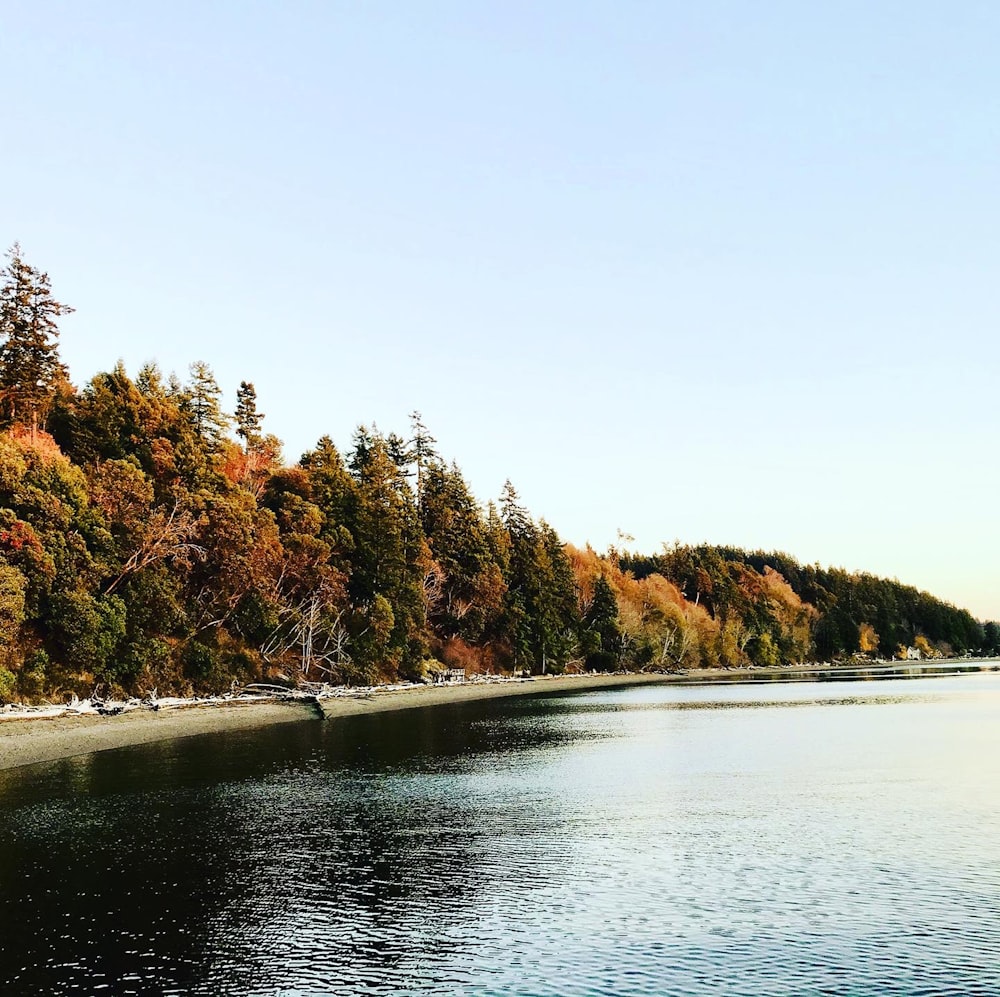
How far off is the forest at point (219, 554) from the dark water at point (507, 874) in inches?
663

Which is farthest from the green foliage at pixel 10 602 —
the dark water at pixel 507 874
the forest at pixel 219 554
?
the dark water at pixel 507 874

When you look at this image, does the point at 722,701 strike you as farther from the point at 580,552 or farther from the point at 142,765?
the point at 580,552

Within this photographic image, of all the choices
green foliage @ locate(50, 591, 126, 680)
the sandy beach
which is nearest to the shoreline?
the sandy beach

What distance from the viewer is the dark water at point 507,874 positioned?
48.4 feet

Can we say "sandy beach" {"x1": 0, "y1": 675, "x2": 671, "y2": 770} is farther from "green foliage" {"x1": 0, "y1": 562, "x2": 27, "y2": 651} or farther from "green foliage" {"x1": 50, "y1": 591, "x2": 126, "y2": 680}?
"green foliage" {"x1": 0, "y1": 562, "x2": 27, "y2": 651}

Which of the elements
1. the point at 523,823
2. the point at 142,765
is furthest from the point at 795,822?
the point at 142,765

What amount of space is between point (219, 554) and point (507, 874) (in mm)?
50275

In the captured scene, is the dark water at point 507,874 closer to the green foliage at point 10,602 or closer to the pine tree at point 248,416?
the green foliage at point 10,602

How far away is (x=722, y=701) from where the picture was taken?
277 ft

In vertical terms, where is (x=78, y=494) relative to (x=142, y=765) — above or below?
above

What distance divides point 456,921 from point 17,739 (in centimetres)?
3149

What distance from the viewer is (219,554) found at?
6712 centimetres

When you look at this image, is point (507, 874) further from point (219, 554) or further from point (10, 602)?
point (219, 554)

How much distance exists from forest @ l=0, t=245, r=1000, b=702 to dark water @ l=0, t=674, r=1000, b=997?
16.8 metres
